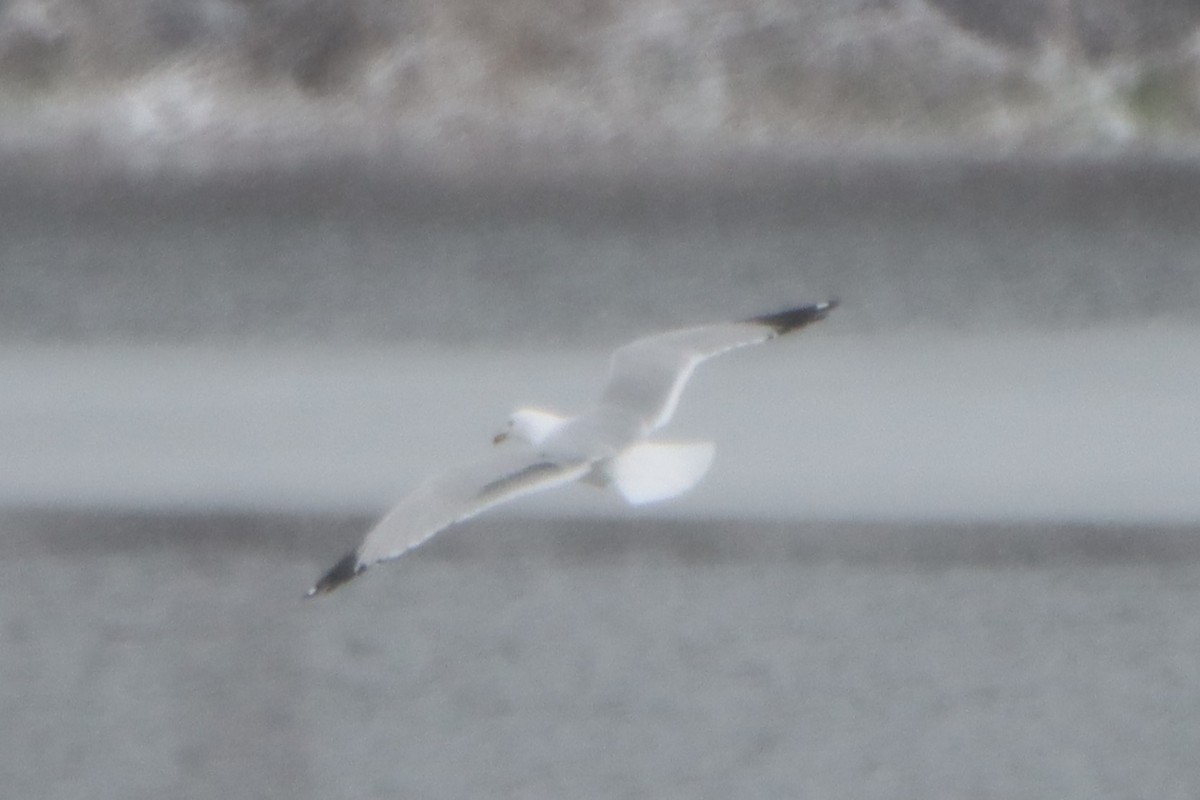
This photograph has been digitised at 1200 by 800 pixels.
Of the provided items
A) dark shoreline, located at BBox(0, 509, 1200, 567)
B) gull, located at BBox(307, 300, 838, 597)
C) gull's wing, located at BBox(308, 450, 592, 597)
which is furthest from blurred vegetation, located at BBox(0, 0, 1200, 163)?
gull's wing, located at BBox(308, 450, 592, 597)

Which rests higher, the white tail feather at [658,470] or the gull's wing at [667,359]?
the gull's wing at [667,359]

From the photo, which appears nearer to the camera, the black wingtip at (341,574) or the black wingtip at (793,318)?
the black wingtip at (341,574)

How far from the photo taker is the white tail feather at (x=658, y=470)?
106 centimetres

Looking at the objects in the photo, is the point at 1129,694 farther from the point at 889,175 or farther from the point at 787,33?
the point at 787,33

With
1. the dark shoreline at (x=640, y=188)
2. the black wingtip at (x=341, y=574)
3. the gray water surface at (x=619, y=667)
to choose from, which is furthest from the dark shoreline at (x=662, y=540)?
the black wingtip at (x=341, y=574)

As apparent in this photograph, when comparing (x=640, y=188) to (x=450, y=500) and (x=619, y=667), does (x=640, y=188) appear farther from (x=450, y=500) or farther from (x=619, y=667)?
(x=450, y=500)

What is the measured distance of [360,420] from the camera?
180cm

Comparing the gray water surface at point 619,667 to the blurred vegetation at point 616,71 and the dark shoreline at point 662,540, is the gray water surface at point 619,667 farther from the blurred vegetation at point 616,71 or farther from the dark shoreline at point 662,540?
the blurred vegetation at point 616,71

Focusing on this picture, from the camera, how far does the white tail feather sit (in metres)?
1.06

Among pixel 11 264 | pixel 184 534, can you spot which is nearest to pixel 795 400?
pixel 184 534

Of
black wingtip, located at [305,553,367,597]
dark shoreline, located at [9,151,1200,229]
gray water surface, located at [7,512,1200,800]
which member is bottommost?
gray water surface, located at [7,512,1200,800]

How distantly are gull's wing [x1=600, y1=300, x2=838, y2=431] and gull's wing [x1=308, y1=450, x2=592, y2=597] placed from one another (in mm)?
109

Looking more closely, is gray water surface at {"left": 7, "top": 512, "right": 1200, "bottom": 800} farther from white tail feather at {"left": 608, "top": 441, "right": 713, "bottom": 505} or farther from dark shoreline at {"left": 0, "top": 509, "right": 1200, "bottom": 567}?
white tail feather at {"left": 608, "top": 441, "right": 713, "bottom": 505}

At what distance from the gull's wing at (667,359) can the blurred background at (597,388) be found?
1.28ft
